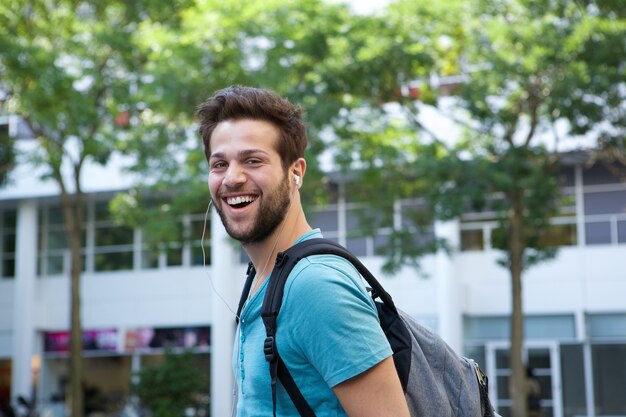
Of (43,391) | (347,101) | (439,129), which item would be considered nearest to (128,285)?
(43,391)

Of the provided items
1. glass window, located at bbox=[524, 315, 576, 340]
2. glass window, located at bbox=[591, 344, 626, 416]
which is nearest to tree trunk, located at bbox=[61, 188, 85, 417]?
glass window, located at bbox=[524, 315, 576, 340]

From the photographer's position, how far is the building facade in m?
29.1

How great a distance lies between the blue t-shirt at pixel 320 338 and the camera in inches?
74.9

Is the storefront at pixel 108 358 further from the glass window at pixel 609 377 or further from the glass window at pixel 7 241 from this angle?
the glass window at pixel 609 377

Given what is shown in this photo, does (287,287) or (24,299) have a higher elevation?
(287,287)

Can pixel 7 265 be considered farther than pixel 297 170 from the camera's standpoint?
Yes

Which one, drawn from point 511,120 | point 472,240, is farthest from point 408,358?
point 472,240

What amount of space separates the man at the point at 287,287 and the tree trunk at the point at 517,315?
56.9 ft

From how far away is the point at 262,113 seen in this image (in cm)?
229

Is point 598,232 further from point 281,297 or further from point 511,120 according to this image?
point 281,297

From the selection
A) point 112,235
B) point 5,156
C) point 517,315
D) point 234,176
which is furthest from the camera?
point 112,235

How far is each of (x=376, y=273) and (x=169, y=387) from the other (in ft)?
24.3

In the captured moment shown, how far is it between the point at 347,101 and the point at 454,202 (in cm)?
298

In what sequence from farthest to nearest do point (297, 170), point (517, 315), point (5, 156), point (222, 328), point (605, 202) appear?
point (222, 328), point (605, 202), point (5, 156), point (517, 315), point (297, 170)
